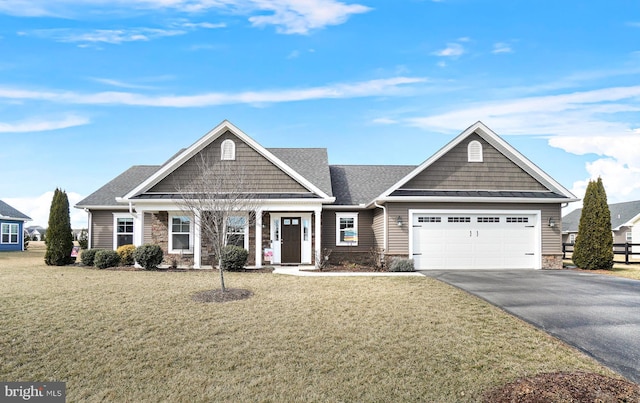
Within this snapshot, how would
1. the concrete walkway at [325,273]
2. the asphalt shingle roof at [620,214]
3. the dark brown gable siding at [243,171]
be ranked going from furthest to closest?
the asphalt shingle roof at [620,214]
the dark brown gable siding at [243,171]
the concrete walkway at [325,273]

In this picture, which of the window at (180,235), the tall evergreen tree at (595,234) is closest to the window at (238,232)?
the window at (180,235)

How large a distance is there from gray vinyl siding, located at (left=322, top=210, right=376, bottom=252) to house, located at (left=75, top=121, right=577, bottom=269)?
0.05 m

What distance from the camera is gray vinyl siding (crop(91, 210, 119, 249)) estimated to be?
65.9ft

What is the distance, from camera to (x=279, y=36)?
41.9ft

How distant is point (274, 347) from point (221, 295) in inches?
159

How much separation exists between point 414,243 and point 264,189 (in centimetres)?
683

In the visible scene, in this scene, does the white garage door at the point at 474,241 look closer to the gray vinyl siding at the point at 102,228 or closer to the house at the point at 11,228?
the gray vinyl siding at the point at 102,228

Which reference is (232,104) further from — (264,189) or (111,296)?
(111,296)

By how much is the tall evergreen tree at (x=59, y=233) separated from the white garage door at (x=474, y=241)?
1644 centimetres

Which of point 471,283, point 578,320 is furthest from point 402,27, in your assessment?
point 578,320

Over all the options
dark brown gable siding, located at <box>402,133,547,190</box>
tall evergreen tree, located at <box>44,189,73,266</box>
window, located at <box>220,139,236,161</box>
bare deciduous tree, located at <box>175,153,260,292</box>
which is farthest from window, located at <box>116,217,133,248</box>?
dark brown gable siding, located at <box>402,133,547,190</box>

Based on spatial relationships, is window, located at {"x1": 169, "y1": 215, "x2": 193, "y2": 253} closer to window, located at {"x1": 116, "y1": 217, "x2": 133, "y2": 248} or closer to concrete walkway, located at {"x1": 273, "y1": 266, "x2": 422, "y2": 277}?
window, located at {"x1": 116, "y1": 217, "x2": 133, "y2": 248}

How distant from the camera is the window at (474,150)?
16.9 metres

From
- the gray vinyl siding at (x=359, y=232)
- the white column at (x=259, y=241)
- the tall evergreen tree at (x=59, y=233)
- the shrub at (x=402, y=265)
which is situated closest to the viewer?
the shrub at (x=402, y=265)
